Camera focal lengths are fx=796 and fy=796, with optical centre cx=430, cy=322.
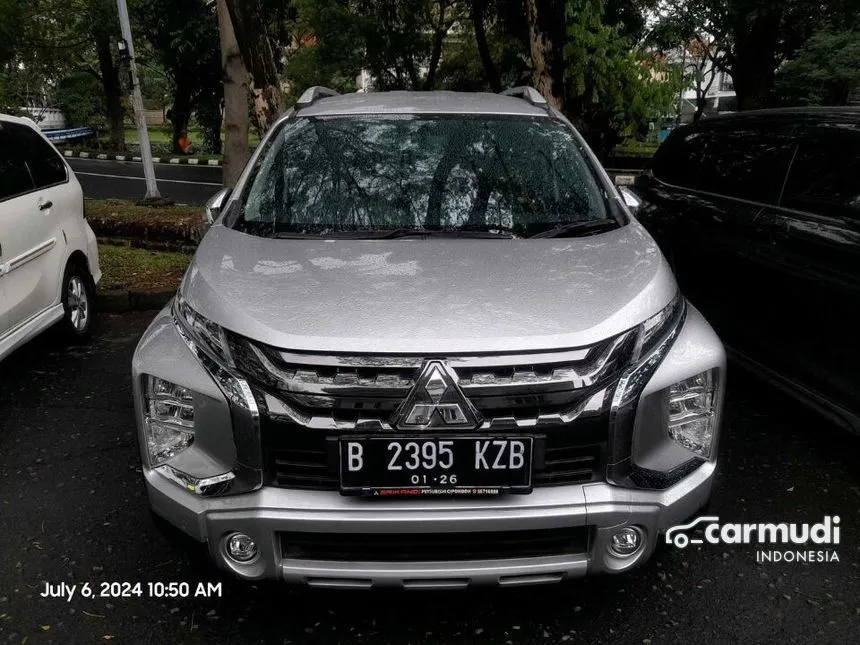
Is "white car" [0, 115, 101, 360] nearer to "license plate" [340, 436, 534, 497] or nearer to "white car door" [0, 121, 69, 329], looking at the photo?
"white car door" [0, 121, 69, 329]

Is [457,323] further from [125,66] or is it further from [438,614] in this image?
[125,66]

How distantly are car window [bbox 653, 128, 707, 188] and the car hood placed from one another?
7.45ft

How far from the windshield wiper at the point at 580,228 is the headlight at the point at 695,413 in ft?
2.70

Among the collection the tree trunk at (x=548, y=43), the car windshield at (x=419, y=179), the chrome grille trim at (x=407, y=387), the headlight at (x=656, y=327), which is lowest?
the chrome grille trim at (x=407, y=387)

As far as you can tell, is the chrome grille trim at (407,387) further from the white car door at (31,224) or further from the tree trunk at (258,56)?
the tree trunk at (258,56)

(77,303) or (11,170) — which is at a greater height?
(11,170)

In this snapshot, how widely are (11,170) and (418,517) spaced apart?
3.83 meters

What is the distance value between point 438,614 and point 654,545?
81 cm

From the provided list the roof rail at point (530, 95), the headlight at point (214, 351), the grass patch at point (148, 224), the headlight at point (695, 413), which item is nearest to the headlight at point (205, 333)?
the headlight at point (214, 351)

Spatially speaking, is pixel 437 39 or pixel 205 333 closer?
pixel 205 333

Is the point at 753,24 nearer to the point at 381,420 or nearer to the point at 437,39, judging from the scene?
the point at 437,39

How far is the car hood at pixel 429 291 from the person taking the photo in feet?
7.64

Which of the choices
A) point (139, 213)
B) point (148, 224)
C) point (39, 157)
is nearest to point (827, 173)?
point (39, 157)

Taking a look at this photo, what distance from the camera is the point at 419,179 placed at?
338 centimetres
